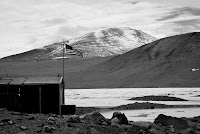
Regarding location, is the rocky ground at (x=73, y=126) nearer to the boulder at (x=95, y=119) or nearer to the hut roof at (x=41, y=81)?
the boulder at (x=95, y=119)

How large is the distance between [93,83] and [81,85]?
5.86m

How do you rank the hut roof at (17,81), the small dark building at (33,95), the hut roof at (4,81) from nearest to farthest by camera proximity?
the small dark building at (33,95) → the hut roof at (17,81) → the hut roof at (4,81)

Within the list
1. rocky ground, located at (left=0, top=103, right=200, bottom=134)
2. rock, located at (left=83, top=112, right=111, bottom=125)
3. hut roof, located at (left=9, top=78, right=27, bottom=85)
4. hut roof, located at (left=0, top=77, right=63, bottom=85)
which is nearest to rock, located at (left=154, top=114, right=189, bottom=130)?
rocky ground, located at (left=0, top=103, right=200, bottom=134)

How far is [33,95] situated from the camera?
2773 cm

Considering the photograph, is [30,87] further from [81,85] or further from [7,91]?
[81,85]

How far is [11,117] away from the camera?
1941cm

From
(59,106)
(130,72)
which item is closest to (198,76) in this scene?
(130,72)

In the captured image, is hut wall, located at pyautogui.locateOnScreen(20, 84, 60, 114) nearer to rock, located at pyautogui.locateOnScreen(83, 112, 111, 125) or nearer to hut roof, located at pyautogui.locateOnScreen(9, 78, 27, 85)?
hut roof, located at pyautogui.locateOnScreen(9, 78, 27, 85)

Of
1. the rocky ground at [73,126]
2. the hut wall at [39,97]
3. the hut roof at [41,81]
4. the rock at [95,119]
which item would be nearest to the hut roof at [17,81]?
the hut roof at [41,81]

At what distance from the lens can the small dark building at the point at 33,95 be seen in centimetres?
2761

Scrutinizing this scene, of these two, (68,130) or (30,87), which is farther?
(30,87)

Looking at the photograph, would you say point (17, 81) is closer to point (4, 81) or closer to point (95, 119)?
point (4, 81)

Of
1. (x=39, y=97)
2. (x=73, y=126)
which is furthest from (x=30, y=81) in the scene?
Answer: (x=73, y=126)

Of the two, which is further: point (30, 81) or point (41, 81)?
point (30, 81)
